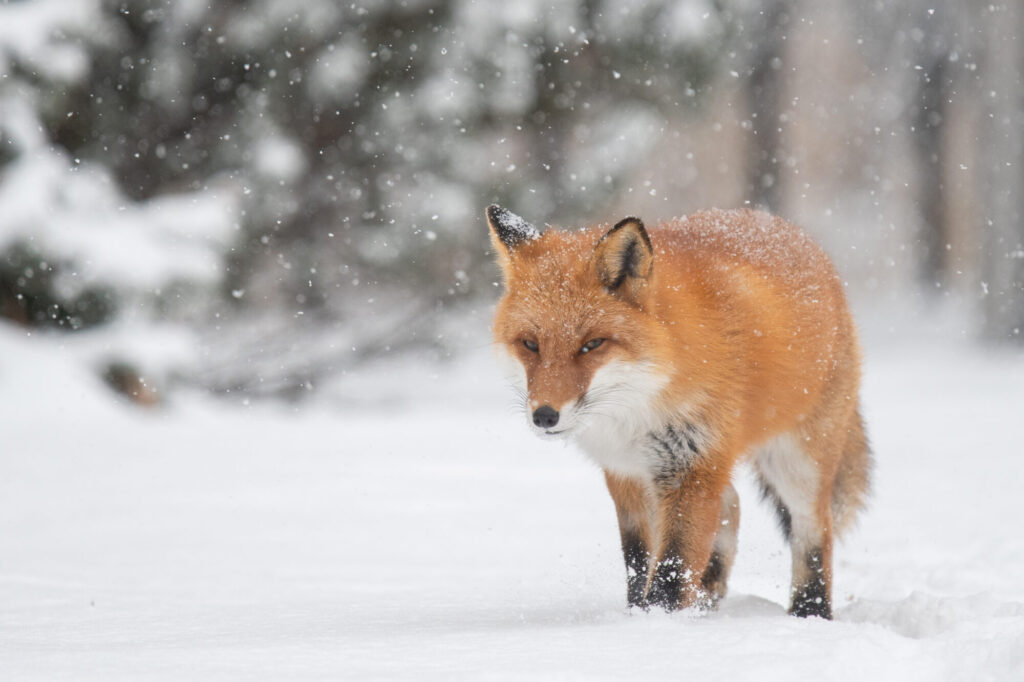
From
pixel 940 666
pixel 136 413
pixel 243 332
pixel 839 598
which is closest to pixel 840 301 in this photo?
pixel 839 598

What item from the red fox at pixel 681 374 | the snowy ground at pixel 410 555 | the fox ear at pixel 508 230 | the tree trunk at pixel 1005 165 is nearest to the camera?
the snowy ground at pixel 410 555

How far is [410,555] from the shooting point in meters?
6.09

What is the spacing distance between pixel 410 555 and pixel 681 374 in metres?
2.61

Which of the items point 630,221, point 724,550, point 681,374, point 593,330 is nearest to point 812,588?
point 724,550

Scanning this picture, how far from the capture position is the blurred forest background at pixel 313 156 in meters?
9.12

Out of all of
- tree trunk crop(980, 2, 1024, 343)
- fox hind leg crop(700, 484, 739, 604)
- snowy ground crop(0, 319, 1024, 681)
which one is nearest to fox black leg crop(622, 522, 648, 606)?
snowy ground crop(0, 319, 1024, 681)

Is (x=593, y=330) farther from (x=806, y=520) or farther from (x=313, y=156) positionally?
(x=313, y=156)

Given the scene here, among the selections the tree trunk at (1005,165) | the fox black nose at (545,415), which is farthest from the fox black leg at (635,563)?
the tree trunk at (1005,165)

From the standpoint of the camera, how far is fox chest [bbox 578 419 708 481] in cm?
408

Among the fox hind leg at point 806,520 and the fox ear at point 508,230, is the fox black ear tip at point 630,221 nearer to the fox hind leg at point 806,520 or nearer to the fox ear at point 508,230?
the fox ear at point 508,230

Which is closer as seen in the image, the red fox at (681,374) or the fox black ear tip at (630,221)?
the fox black ear tip at (630,221)

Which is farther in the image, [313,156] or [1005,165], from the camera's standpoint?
[1005,165]

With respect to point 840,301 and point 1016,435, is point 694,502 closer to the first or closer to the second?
point 840,301

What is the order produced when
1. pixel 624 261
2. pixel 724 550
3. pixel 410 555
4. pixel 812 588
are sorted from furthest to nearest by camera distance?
pixel 410 555 < pixel 724 550 < pixel 812 588 < pixel 624 261
